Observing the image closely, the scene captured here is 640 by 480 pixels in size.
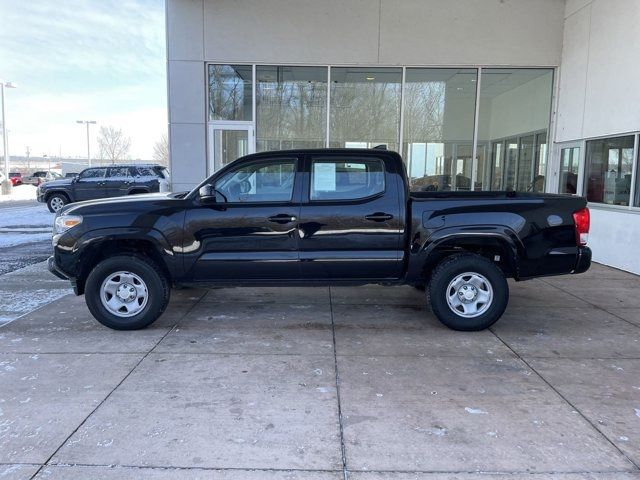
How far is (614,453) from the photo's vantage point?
3090 mm

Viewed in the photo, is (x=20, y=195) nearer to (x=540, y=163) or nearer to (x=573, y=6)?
(x=540, y=163)

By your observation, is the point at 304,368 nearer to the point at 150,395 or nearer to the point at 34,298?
the point at 150,395

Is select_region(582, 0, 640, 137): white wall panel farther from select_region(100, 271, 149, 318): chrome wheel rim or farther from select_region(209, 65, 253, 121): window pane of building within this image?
select_region(100, 271, 149, 318): chrome wheel rim

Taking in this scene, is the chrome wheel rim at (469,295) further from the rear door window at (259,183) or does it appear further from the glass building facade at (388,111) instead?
the glass building facade at (388,111)

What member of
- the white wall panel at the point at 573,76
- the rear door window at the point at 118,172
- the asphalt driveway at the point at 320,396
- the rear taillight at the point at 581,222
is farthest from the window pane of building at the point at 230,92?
the rear door window at the point at 118,172

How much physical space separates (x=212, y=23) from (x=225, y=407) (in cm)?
927

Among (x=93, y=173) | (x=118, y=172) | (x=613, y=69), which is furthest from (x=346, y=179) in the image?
(x=93, y=173)

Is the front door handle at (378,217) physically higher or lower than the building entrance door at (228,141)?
lower

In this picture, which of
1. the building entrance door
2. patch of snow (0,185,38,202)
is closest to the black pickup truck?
the building entrance door

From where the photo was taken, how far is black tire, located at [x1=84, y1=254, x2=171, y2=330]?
17.1 ft

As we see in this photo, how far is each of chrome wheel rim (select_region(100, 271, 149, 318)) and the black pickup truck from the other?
0.03 feet

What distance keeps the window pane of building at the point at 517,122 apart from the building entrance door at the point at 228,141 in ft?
17.0

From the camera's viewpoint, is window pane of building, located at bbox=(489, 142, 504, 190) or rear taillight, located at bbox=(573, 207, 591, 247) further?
window pane of building, located at bbox=(489, 142, 504, 190)

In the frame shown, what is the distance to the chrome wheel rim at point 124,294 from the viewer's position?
17.3 ft
